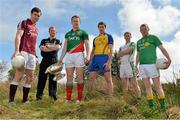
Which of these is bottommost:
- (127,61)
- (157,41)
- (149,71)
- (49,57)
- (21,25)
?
(149,71)

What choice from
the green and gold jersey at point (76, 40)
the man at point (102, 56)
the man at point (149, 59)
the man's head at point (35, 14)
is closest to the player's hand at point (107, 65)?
the man at point (102, 56)

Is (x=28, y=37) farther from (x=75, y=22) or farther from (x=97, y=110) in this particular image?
(x=97, y=110)

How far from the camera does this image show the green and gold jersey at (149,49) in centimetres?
774

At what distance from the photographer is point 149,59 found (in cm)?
773

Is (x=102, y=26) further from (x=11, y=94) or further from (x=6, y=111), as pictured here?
(x=6, y=111)

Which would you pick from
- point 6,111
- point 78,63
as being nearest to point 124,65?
point 78,63

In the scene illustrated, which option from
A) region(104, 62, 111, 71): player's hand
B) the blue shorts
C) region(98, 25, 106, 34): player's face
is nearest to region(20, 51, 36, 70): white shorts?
the blue shorts

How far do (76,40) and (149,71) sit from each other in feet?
6.49

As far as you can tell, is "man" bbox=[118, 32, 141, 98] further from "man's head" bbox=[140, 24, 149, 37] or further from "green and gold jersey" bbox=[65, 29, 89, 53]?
"man's head" bbox=[140, 24, 149, 37]

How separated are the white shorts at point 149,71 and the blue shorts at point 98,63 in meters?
1.17

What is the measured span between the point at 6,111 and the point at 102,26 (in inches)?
132

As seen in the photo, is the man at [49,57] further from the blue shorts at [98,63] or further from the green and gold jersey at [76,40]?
the blue shorts at [98,63]

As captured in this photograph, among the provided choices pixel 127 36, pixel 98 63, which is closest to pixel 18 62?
pixel 98 63

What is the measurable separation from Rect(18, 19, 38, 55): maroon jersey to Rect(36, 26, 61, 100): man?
1149 mm
